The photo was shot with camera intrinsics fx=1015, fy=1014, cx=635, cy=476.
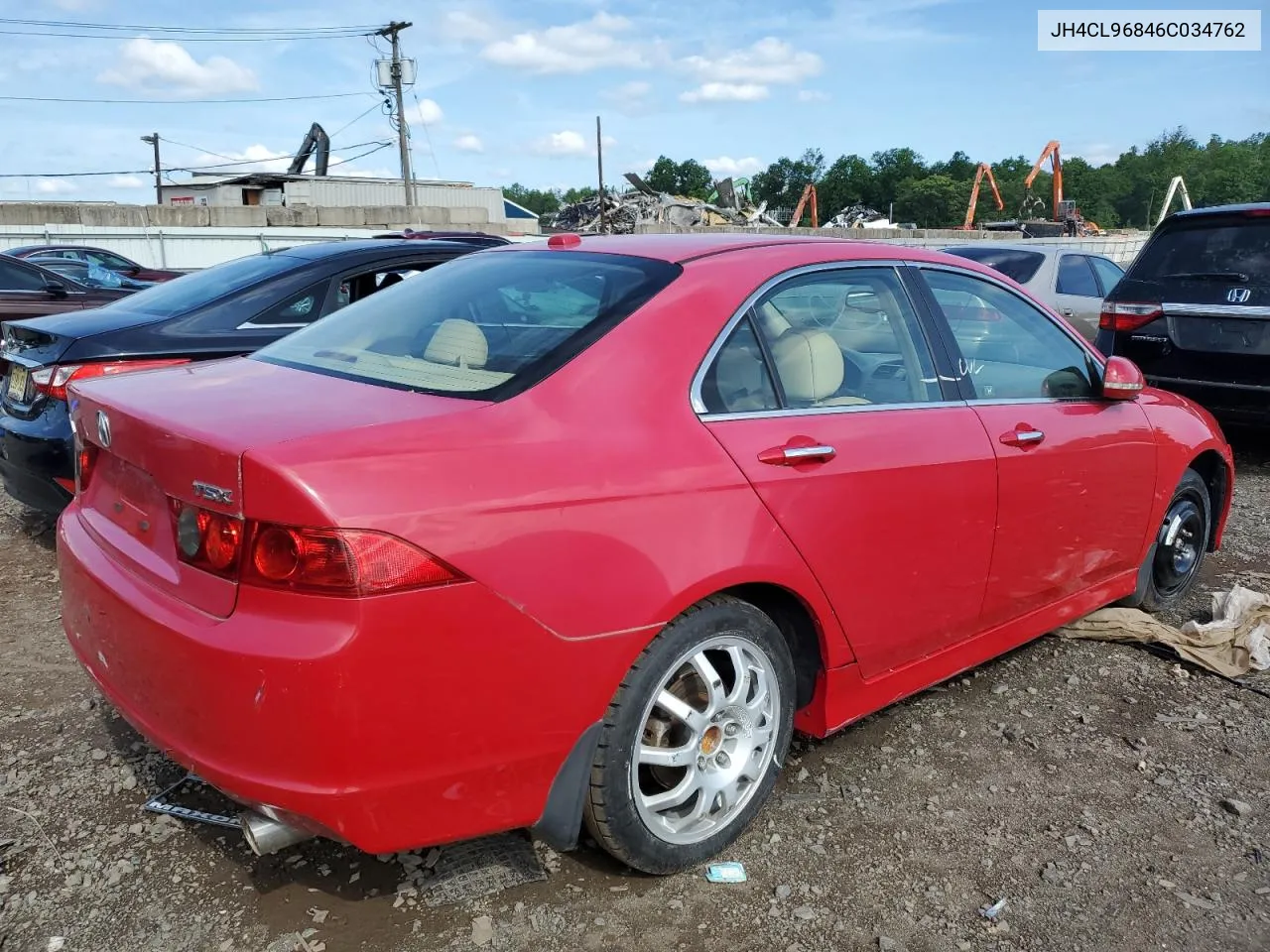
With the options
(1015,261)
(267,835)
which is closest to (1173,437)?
(267,835)

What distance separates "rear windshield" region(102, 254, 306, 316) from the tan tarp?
4340mm

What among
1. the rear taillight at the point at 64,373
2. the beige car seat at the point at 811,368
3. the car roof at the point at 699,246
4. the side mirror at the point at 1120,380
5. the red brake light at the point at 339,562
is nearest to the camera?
the red brake light at the point at 339,562

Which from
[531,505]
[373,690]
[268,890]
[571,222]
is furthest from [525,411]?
[571,222]

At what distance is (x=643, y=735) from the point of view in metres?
2.50

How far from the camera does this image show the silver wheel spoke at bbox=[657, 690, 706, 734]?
2461mm

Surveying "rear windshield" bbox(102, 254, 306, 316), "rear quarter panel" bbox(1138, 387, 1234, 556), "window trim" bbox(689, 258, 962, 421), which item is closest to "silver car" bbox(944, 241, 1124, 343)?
"rear quarter panel" bbox(1138, 387, 1234, 556)

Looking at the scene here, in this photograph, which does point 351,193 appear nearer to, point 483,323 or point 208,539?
point 483,323

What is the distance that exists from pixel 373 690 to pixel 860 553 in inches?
56.2

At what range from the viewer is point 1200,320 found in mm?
6613

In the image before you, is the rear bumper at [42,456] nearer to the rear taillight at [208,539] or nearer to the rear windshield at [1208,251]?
the rear taillight at [208,539]

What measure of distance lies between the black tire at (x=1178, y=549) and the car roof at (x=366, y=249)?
148 inches

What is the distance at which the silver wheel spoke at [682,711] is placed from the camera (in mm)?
2461

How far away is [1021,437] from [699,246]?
1.23m

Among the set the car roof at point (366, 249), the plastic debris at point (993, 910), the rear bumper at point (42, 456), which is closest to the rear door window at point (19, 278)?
the car roof at point (366, 249)
